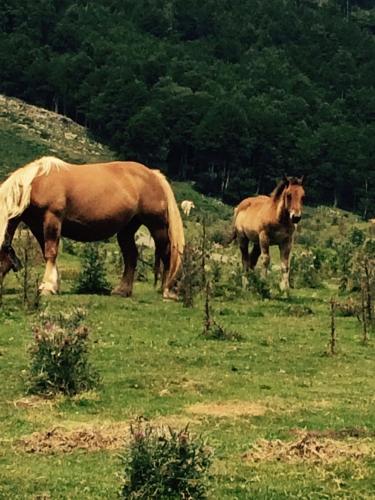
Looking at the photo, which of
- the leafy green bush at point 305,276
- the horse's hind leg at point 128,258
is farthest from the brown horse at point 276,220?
the horse's hind leg at point 128,258

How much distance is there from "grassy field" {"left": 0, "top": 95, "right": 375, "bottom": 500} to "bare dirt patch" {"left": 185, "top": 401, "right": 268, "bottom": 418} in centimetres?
1

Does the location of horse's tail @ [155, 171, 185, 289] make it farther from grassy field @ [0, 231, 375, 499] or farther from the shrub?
grassy field @ [0, 231, 375, 499]

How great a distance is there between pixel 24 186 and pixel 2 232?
0.92 m

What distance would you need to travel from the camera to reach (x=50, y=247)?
1823cm

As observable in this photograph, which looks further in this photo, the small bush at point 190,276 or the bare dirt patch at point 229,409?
the small bush at point 190,276

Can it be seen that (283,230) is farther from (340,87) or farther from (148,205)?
(340,87)

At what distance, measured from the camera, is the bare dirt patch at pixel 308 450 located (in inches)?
325

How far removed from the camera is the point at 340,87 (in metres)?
140

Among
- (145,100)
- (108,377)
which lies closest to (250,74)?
(145,100)

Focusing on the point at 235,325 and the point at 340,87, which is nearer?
the point at 235,325

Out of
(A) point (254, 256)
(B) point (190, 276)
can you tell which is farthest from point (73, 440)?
(A) point (254, 256)

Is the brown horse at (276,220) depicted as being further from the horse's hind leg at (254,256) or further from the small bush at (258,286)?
the small bush at (258,286)

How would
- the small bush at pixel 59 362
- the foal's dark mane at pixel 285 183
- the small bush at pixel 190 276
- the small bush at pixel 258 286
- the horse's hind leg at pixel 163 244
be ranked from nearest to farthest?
the small bush at pixel 59 362, the small bush at pixel 190 276, the horse's hind leg at pixel 163 244, the small bush at pixel 258 286, the foal's dark mane at pixel 285 183

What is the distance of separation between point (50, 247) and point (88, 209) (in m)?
1.10
